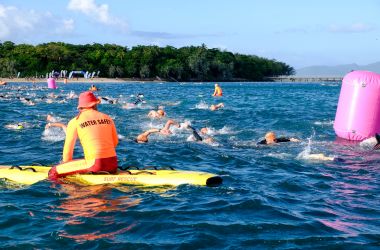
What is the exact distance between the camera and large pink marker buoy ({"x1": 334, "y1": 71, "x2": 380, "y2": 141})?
14586 millimetres

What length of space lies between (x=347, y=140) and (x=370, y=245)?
959 cm

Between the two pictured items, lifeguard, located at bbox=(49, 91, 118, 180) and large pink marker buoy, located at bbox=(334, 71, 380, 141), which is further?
large pink marker buoy, located at bbox=(334, 71, 380, 141)

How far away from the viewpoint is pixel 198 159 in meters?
12.2

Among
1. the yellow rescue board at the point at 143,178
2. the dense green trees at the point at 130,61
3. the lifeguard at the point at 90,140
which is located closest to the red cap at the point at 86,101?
the lifeguard at the point at 90,140

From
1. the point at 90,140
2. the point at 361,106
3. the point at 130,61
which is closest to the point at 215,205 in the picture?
the point at 90,140

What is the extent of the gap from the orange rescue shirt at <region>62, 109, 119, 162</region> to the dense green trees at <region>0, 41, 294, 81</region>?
332ft

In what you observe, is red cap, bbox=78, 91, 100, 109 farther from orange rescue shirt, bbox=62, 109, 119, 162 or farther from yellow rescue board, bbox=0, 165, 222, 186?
yellow rescue board, bbox=0, 165, 222, 186

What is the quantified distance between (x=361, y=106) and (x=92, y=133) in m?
8.98

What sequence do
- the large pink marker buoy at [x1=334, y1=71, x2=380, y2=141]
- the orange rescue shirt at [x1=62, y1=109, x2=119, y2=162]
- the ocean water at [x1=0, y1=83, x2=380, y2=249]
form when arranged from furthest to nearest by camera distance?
the large pink marker buoy at [x1=334, y1=71, x2=380, y2=141] < the orange rescue shirt at [x1=62, y1=109, x2=119, y2=162] < the ocean water at [x1=0, y1=83, x2=380, y2=249]

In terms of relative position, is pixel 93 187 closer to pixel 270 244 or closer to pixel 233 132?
pixel 270 244

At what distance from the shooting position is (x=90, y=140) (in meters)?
8.64

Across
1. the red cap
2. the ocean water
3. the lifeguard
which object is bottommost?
the ocean water

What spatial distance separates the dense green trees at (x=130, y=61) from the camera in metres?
113

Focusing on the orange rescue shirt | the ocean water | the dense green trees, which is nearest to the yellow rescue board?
the ocean water
